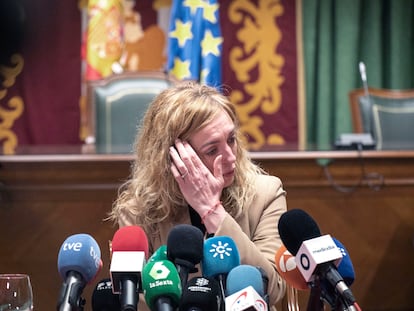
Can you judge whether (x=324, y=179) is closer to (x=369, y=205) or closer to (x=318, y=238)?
(x=369, y=205)

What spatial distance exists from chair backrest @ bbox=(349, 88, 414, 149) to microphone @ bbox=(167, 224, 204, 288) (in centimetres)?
252

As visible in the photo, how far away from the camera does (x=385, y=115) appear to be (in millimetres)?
3736

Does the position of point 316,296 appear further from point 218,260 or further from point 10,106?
point 10,106

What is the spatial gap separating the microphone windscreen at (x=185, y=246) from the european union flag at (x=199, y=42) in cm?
341

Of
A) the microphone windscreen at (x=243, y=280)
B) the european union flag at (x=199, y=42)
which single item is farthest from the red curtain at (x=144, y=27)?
the microphone windscreen at (x=243, y=280)

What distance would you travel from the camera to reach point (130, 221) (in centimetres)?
205

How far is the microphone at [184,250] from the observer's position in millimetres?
1235

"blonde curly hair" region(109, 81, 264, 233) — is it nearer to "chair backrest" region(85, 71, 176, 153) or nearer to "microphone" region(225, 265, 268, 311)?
"microphone" region(225, 265, 268, 311)

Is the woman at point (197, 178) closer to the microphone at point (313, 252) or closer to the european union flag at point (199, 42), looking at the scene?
the microphone at point (313, 252)

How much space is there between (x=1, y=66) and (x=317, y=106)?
2227mm

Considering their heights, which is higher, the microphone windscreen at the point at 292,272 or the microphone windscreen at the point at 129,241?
the microphone windscreen at the point at 129,241

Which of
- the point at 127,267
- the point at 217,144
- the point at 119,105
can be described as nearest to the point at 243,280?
the point at 127,267

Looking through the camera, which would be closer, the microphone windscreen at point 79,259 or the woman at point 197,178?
the microphone windscreen at point 79,259

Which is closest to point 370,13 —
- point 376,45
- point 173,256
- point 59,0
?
point 376,45
